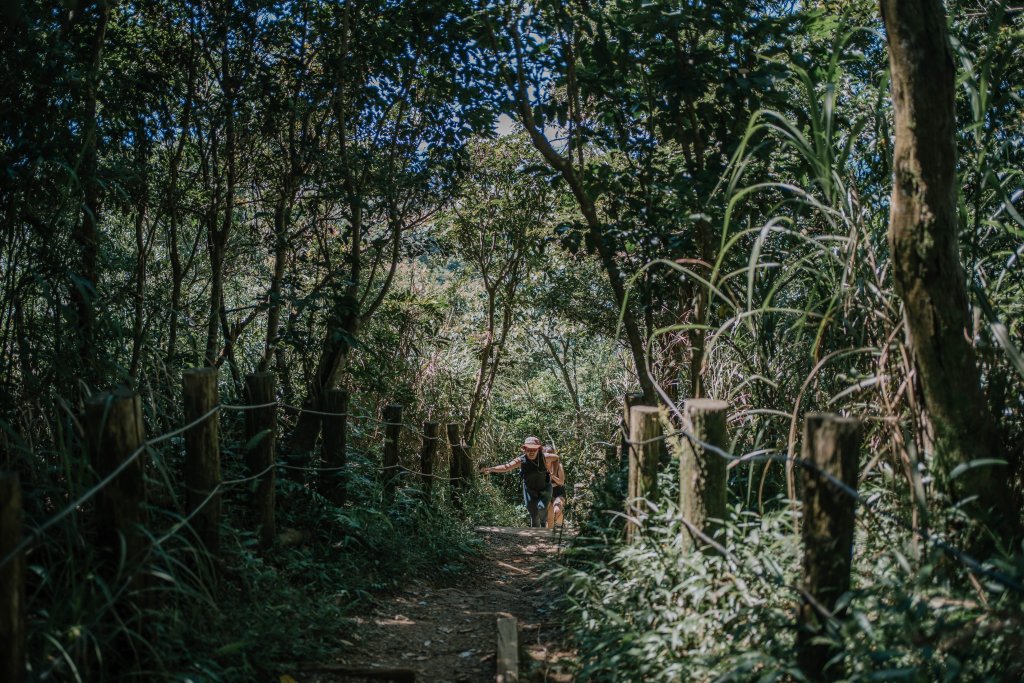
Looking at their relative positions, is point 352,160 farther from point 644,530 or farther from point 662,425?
point 644,530

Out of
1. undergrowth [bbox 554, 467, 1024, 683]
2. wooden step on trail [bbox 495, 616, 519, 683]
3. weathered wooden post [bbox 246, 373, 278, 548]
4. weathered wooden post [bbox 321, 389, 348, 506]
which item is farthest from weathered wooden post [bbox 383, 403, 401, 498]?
undergrowth [bbox 554, 467, 1024, 683]

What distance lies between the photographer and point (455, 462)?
8.88 metres

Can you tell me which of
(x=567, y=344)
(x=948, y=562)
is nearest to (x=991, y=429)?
(x=948, y=562)

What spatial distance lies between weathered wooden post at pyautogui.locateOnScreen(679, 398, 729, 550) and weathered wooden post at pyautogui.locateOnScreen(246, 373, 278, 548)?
95.2 inches

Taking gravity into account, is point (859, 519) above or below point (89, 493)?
below

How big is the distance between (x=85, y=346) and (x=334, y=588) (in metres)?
1.92

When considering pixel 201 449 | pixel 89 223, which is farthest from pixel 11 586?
pixel 89 223

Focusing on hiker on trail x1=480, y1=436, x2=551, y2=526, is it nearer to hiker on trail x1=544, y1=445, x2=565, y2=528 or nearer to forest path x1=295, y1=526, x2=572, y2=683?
hiker on trail x1=544, y1=445, x2=565, y2=528

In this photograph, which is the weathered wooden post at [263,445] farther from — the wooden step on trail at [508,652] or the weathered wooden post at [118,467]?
the weathered wooden post at [118,467]

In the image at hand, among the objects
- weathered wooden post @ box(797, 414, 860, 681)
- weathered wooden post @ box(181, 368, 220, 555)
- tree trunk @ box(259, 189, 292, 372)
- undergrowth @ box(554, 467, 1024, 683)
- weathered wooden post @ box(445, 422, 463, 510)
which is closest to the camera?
undergrowth @ box(554, 467, 1024, 683)

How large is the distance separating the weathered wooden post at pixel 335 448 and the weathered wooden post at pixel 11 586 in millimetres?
3507

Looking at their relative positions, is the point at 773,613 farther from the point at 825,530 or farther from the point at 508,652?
the point at 508,652

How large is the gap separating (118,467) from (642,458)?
230 centimetres

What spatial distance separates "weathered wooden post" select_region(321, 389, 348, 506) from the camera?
18.7ft
